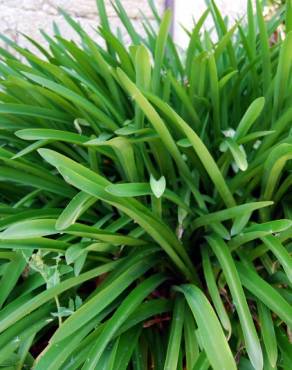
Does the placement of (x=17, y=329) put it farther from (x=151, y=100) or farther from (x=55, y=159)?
(x=151, y=100)

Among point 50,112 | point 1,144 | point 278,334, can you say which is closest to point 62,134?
point 50,112

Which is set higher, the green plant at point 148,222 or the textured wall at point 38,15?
the textured wall at point 38,15

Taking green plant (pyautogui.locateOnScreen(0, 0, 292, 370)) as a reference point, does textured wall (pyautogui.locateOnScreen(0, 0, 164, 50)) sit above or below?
above

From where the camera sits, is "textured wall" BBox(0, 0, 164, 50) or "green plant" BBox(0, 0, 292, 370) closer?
"green plant" BBox(0, 0, 292, 370)

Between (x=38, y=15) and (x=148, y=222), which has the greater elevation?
(x=38, y=15)

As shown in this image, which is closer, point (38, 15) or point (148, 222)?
point (148, 222)
